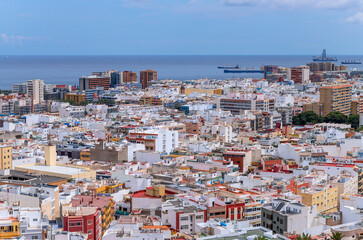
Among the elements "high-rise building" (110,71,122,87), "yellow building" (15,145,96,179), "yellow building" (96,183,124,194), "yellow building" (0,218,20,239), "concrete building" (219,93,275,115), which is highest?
"high-rise building" (110,71,122,87)

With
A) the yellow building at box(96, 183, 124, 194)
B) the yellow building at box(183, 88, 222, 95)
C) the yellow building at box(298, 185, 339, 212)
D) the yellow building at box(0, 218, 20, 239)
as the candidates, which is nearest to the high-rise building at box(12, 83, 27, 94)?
the yellow building at box(183, 88, 222, 95)

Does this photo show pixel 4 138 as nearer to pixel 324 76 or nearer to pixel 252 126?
pixel 252 126

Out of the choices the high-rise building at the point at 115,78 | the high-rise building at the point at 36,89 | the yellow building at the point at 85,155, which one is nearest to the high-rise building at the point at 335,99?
the yellow building at the point at 85,155

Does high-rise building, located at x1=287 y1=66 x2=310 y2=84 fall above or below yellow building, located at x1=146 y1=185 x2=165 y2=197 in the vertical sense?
above

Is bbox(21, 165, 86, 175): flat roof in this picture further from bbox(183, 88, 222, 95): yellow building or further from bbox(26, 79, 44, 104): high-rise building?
bbox(183, 88, 222, 95): yellow building

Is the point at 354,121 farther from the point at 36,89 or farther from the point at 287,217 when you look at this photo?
the point at 36,89

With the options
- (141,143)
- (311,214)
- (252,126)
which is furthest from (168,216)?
(252,126)
